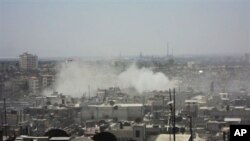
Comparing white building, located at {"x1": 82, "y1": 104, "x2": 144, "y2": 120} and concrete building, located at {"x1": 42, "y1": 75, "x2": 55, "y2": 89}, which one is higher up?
concrete building, located at {"x1": 42, "y1": 75, "x2": 55, "y2": 89}

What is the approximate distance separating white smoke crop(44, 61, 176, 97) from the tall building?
75 cm

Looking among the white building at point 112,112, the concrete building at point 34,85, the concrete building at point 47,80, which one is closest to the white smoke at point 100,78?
the concrete building at point 47,80

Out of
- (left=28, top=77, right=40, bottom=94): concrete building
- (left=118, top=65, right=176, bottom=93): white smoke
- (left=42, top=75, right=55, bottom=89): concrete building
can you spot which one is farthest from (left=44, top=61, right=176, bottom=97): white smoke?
(left=28, top=77, right=40, bottom=94): concrete building

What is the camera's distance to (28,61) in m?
12.7

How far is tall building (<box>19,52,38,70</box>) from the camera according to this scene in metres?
12.1

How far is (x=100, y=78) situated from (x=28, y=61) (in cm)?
225

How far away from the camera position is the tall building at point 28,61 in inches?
476

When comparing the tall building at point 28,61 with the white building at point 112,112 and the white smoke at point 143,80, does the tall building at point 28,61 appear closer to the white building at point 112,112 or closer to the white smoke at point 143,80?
the white smoke at point 143,80

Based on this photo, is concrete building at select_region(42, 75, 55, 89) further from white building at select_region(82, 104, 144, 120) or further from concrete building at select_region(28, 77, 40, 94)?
white building at select_region(82, 104, 144, 120)

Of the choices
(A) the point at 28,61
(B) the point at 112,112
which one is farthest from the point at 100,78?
(B) the point at 112,112

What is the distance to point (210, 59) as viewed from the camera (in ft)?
43.4

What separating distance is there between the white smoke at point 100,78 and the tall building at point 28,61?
752 millimetres

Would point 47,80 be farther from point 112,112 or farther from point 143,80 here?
point 112,112

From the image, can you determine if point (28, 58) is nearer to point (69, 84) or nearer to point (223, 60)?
point (69, 84)
